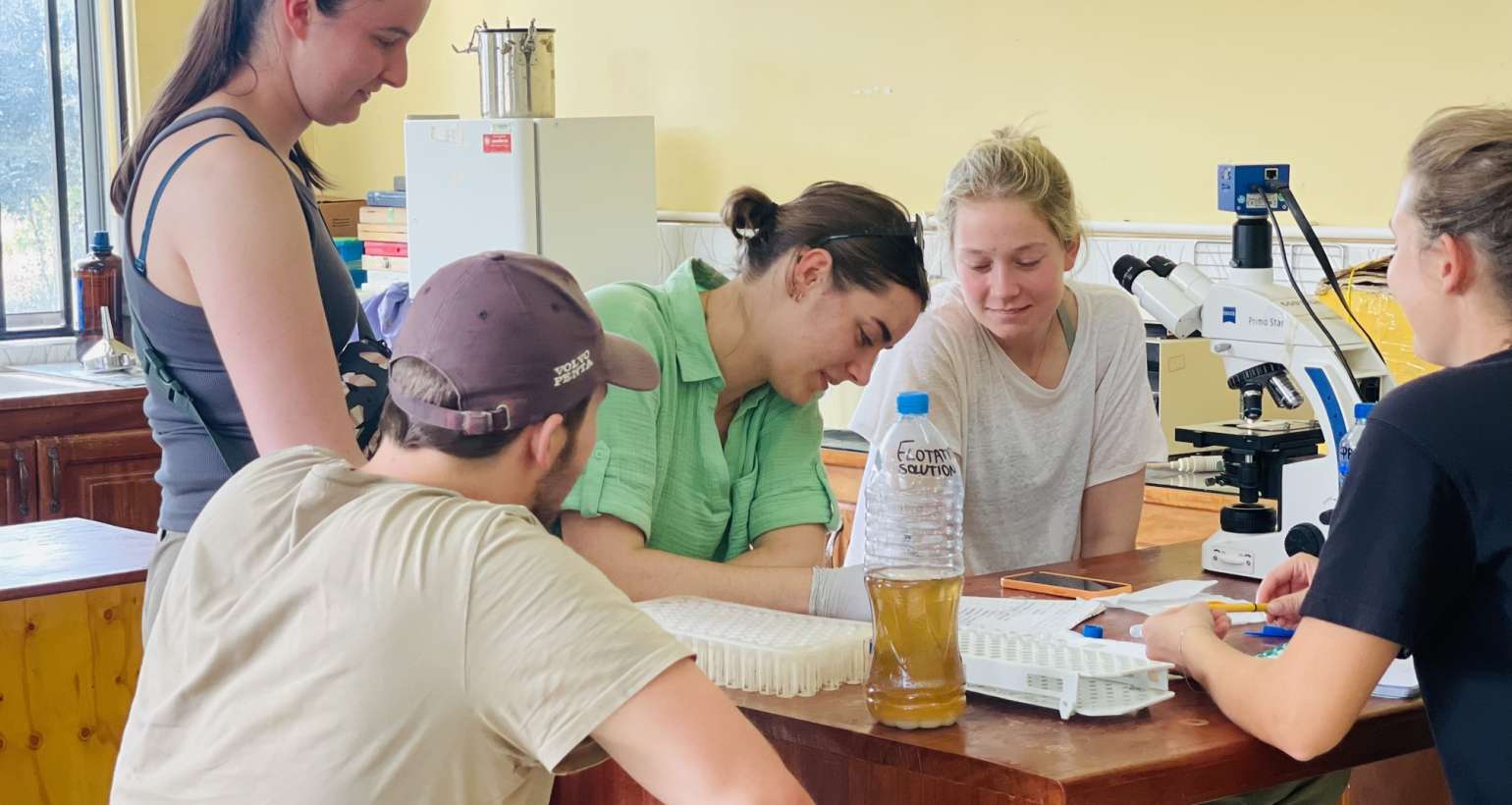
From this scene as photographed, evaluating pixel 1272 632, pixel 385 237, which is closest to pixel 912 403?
pixel 1272 632

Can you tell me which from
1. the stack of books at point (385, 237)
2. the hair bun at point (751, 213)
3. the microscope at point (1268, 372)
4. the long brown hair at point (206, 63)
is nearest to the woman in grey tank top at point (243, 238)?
the long brown hair at point (206, 63)

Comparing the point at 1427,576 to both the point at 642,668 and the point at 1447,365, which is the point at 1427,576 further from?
the point at 642,668

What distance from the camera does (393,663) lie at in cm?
107

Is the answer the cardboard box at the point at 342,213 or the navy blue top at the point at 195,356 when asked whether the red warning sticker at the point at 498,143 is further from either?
the navy blue top at the point at 195,356

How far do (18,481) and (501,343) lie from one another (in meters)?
3.50

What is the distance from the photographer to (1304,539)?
6.86 ft

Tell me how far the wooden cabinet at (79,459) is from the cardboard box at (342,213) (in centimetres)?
157

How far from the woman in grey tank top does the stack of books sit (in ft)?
12.0

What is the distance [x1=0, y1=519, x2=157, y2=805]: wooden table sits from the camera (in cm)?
255

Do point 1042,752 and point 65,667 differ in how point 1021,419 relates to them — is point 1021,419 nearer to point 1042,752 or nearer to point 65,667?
point 1042,752

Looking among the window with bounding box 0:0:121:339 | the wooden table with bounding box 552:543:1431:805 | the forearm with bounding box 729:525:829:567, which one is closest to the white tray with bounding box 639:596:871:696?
the wooden table with bounding box 552:543:1431:805

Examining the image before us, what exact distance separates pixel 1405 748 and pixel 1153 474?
1702mm

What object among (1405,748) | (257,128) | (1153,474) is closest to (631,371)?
(257,128)

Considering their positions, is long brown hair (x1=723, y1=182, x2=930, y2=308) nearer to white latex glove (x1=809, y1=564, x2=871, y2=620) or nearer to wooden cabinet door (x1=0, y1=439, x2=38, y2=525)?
white latex glove (x1=809, y1=564, x2=871, y2=620)
